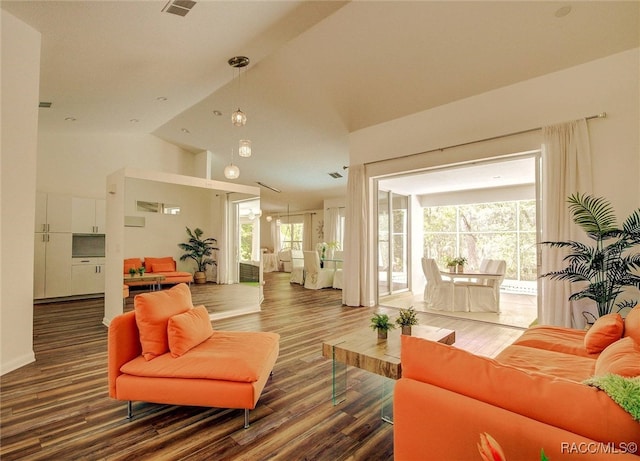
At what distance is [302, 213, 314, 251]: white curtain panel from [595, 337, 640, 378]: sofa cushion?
11.6 meters

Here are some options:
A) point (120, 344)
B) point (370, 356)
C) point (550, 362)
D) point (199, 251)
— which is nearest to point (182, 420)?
point (120, 344)

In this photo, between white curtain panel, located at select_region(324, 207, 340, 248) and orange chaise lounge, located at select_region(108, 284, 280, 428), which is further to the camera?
white curtain panel, located at select_region(324, 207, 340, 248)

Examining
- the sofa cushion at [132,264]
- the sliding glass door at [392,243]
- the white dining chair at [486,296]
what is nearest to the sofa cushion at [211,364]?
the sofa cushion at [132,264]

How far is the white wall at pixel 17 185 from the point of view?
9.89ft

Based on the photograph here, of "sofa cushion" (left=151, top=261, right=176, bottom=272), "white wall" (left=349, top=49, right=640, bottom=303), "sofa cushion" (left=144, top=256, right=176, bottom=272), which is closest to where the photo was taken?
"white wall" (left=349, top=49, right=640, bottom=303)

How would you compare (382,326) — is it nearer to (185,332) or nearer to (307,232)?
(185,332)

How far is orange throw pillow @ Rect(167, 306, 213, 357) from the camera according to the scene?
2293mm

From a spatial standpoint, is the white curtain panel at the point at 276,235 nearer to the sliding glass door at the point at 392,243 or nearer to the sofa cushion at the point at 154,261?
the sliding glass door at the point at 392,243

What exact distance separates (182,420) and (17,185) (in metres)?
2.86

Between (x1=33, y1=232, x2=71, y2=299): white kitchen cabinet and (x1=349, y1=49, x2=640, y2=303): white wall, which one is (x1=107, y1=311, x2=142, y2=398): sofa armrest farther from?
(x1=33, y1=232, x2=71, y2=299): white kitchen cabinet

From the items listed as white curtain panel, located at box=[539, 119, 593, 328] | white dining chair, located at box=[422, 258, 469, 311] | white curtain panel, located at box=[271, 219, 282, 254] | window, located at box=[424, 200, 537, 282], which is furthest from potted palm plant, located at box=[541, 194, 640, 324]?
white curtain panel, located at box=[271, 219, 282, 254]

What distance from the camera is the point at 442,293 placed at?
5.95m

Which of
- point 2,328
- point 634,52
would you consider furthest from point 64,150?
point 634,52

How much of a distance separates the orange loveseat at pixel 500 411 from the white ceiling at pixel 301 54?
3.46 m
